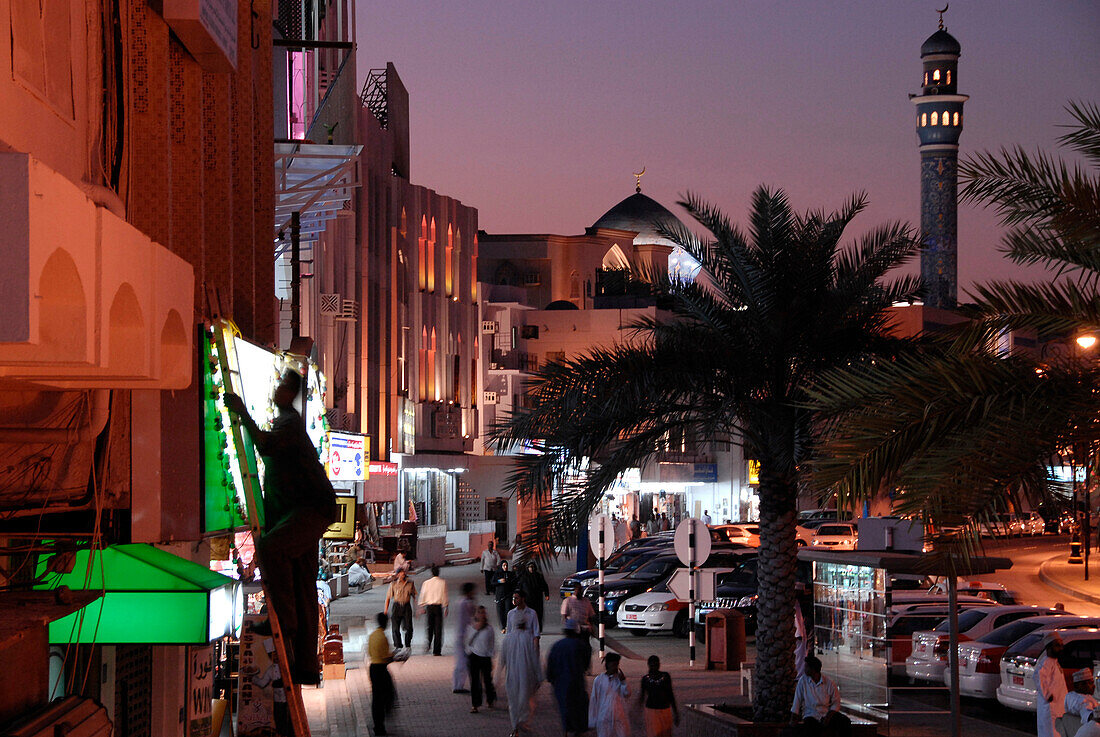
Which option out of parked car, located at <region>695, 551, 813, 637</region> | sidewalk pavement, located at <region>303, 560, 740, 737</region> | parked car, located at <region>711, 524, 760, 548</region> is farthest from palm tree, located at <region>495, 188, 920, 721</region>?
parked car, located at <region>711, 524, 760, 548</region>

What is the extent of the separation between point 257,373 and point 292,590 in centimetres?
280

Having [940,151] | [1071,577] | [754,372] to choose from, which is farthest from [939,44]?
[754,372]

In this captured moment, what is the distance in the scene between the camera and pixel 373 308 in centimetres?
4281

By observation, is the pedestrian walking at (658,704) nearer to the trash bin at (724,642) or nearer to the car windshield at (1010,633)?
the car windshield at (1010,633)

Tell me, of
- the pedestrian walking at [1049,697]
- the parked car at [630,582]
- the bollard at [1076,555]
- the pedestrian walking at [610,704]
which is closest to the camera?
the pedestrian walking at [610,704]

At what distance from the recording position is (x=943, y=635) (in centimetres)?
2208

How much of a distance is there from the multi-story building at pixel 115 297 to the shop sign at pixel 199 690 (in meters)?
0.20

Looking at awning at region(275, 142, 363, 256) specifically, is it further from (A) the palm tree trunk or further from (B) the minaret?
(B) the minaret

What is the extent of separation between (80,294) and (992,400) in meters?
7.01

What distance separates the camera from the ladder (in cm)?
649

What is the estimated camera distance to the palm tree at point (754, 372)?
15336 millimetres

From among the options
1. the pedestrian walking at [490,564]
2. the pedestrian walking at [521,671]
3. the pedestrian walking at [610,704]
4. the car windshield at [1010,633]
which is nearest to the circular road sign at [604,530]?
the car windshield at [1010,633]

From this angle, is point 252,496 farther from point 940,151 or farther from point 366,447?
point 940,151

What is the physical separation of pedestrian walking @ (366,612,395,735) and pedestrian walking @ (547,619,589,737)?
7.19 ft
